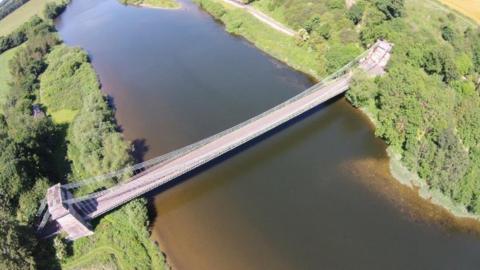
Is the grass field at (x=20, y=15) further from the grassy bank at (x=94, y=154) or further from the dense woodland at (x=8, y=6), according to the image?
the grassy bank at (x=94, y=154)

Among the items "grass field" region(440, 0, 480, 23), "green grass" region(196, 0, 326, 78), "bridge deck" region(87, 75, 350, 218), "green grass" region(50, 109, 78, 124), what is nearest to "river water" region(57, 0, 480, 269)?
"green grass" region(196, 0, 326, 78)

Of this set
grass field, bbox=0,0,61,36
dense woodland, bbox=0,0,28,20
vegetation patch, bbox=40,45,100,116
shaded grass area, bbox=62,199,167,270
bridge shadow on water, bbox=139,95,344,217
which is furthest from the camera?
dense woodland, bbox=0,0,28,20

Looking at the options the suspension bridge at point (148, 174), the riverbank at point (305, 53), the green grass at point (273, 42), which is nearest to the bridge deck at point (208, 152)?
the suspension bridge at point (148, 174)

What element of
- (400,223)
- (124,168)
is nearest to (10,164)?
(124,168)

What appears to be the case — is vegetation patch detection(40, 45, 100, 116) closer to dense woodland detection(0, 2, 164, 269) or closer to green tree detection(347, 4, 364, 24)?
dense woodland detection(0, 2, 164, 269)

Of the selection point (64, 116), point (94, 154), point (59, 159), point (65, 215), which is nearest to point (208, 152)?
point (94, 154)
